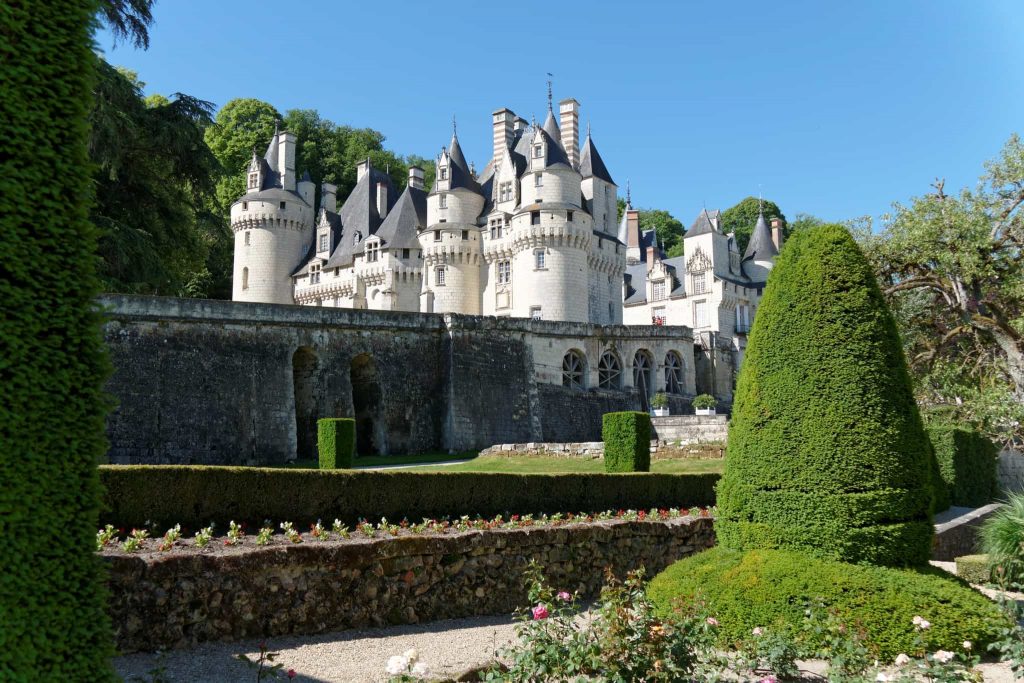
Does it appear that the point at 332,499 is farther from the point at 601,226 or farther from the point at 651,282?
the point at 651,282

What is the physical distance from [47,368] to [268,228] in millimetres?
42533

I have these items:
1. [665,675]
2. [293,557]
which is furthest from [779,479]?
[293,557]

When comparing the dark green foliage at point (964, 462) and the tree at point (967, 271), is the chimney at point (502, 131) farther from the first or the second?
the dark green foliage at point (964, 462)

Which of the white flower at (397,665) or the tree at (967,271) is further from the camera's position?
the tree at (967,271)

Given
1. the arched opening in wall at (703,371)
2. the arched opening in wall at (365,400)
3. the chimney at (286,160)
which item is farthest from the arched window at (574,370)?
the chimney at (286,160)

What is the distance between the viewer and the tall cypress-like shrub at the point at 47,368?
3.87 metres

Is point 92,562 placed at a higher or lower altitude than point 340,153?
lower

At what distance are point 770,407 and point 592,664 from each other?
11.4 ft

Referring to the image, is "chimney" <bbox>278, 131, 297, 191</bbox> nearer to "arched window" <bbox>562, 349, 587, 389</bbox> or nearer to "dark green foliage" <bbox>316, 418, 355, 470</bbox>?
"arched window" <bbox>562, 349, 587, 389</bbox>

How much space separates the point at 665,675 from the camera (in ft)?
17.3

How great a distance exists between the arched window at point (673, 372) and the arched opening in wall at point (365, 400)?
14001 millimetres

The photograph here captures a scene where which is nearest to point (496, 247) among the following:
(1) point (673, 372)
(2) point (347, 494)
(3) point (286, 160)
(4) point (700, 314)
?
(1) point (673, 372)

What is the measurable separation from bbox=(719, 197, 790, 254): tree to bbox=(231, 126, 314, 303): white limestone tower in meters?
38.3

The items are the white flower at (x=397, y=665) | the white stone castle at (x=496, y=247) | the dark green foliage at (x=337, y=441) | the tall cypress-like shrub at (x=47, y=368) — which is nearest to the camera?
the tall cypress-like shrub at (x=47, y=368)
